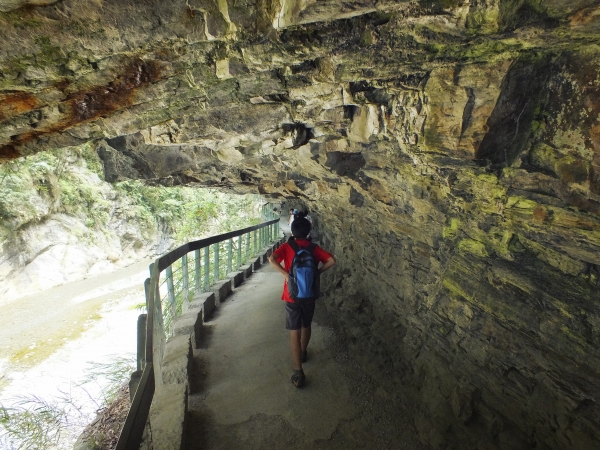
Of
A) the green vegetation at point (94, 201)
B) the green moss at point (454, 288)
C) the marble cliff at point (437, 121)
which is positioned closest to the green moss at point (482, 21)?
the marble cliff at point (437, 121)

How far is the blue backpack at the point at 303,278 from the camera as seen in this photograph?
382cm

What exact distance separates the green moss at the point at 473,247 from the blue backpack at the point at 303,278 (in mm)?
1519

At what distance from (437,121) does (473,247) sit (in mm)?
1193

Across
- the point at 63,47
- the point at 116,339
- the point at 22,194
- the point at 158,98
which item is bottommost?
the point at 116,339

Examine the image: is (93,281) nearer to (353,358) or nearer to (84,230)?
(84,230)

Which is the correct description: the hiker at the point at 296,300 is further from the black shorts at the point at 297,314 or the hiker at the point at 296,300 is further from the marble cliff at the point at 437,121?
the marble cliff at the point at 437,121

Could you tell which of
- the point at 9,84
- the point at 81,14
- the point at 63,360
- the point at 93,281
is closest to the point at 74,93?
the point at 9,84

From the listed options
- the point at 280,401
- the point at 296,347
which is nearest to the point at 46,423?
the point at 280,401

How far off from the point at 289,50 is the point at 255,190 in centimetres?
720

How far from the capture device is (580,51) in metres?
1.91

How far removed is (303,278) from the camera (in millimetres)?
3820

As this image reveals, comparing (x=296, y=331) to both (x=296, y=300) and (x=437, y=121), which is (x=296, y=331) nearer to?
(x=296, y=300)

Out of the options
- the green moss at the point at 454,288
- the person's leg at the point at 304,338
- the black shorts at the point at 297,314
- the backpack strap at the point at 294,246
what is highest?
the backpack strap at the point at 294,246

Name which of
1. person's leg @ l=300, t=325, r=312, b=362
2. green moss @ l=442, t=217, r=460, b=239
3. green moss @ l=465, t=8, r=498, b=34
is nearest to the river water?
person's leg @ l=300, t=325, r=312, b=362
